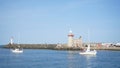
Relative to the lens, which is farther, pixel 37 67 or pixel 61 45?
pixel 61 45

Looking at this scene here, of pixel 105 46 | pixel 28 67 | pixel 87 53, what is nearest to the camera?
pixel 28 67

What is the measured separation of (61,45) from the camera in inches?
5167

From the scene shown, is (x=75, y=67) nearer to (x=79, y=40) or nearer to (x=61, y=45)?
(x=79, y=40)

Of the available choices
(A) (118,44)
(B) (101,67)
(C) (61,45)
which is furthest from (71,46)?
(B) (101,67)

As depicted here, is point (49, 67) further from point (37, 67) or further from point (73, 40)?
point (73, 40)

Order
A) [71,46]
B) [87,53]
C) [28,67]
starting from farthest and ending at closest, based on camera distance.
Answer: [71,46]
[87,53]
[28,67]

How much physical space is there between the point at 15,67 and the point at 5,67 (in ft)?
5.01

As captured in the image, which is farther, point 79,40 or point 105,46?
point 105,46

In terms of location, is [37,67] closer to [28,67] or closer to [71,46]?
[28,67]

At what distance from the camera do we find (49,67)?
42.5m

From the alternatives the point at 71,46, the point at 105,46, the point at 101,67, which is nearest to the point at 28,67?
the point at 101,67

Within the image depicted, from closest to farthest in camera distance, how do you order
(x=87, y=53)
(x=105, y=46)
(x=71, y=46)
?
(x=87, y=53)
(x=71, y=46)
(x=105, y=46)

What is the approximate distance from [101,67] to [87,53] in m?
38.4

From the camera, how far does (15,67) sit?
139ft
